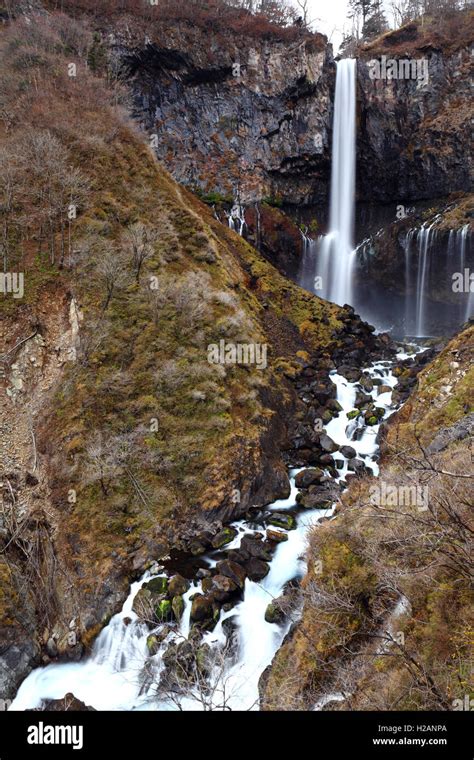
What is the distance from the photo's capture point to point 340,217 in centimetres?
3475

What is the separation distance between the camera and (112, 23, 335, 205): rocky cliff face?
31.1 metres

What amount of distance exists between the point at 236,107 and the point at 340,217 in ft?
37.1

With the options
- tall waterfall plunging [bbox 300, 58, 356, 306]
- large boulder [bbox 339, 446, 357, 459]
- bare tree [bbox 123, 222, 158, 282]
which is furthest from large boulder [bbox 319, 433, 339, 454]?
tall waterfall plunging [bbox 300, 58, 356, 306]

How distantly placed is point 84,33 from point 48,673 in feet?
116

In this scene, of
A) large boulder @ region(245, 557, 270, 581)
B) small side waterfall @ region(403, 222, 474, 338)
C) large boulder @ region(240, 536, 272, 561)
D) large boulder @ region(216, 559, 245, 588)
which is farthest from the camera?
small side waterfall @ region(403, 222, 474, 338)

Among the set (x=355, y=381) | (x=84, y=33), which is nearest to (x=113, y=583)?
(x=355, y=381)

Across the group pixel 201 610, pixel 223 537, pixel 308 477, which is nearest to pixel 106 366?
pixel 223 537

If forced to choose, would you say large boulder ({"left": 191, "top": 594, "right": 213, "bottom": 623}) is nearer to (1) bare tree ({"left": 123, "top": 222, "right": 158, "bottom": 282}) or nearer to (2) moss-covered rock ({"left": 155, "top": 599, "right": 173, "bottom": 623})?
(2) moss-covered rock ({"left": 155, "top": 599, "right": 173, "bottom": 623})

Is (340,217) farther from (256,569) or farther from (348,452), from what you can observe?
(256,569)

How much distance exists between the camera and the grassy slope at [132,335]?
543 inches

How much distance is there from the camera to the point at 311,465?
55.9ft

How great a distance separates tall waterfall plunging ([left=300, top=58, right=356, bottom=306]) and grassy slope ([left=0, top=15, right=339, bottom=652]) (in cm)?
695

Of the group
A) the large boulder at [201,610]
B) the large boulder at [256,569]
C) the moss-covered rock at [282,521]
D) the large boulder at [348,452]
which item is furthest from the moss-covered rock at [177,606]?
the large boulder at [348,452]

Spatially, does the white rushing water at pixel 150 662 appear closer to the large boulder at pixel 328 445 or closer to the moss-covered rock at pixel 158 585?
the moss-covered rock at pixel 158 585
